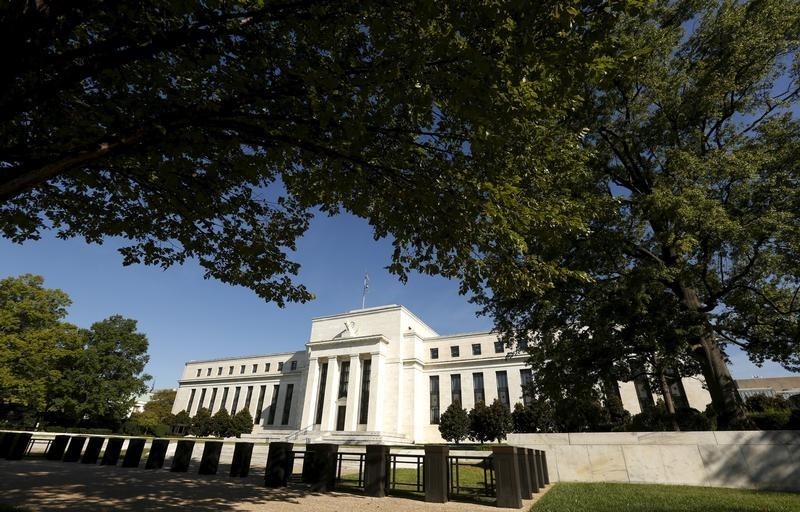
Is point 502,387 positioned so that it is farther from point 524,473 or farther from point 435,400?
point 524,473

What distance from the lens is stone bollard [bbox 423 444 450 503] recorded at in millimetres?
8217

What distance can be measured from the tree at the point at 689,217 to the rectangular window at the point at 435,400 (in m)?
36.0

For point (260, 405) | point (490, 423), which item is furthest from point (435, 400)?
point (260, 405)

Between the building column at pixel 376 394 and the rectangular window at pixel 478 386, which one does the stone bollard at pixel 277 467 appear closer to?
the building column at pixel 376 394

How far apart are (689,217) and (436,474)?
966cm

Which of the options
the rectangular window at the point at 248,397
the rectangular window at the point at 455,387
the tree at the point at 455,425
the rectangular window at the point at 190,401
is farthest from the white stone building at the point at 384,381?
the rectangular window at the point at 190,401

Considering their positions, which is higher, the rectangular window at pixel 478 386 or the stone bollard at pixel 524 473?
the rectangular window at pixel 478 386

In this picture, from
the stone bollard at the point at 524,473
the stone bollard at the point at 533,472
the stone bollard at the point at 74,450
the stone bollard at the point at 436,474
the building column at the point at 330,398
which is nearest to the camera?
the stone bollard at the point at 436,474

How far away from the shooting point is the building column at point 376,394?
42634 millimetres

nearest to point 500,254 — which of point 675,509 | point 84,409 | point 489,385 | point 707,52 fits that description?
point 675,509

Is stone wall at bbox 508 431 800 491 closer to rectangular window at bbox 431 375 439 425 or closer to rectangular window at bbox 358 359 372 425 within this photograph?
rectangular window at bbox 358 359 372 425

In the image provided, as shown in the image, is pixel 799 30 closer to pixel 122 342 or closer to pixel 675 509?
pixel 675 509

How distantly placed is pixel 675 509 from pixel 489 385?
39.4 m

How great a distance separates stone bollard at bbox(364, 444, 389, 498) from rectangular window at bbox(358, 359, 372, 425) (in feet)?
123
